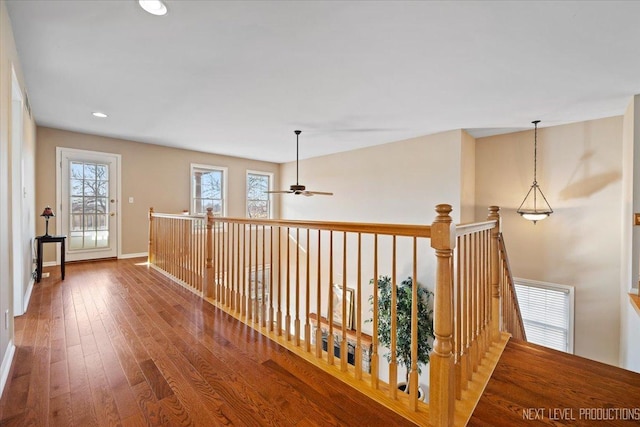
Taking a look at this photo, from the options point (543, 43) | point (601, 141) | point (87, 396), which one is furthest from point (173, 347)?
point (601, 141)

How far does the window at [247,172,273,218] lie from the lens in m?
7.33

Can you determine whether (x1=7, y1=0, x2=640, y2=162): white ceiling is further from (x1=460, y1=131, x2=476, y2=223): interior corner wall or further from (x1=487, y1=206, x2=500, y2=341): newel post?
(x1=487, y1=206, x2=500, y2=341): newel post

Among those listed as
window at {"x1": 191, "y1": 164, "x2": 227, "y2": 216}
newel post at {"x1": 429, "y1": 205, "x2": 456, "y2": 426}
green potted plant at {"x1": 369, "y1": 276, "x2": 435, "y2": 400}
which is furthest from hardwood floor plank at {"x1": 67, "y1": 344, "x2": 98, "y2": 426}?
window at {"x1": 191, "y1": 164, "x2": 227, "y2": 216}

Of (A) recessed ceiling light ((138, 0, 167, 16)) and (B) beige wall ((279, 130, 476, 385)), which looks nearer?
(A) recessed ceiling light ((138, 0, 167, 16))

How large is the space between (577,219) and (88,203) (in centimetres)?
793

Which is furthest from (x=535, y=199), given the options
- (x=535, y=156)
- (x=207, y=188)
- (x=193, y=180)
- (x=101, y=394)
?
(x=193, y=180)

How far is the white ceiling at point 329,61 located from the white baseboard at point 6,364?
86.9 inches

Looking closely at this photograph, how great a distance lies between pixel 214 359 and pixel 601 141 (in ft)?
18.2

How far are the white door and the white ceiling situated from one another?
33.2 inches

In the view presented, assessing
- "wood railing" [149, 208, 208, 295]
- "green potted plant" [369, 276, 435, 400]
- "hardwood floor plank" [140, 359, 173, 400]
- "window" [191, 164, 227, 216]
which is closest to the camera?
"hardwood floor plank" [140, 359, 173, 400]

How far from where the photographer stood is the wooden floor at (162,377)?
135 cm

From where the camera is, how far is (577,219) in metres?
4.23

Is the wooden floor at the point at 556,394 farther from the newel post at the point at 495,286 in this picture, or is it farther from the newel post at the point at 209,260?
the newel post at the point at 209,260

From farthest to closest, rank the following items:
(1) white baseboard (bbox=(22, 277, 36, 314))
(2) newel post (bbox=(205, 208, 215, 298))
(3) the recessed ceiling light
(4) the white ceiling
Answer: (2) newel post (bbox=(205, 208, 215, 298)) < (1) white baseboard (bbox=(22, 277, 36, 314)) < (4) the white ceiling < (3) the recessed ceiling light
